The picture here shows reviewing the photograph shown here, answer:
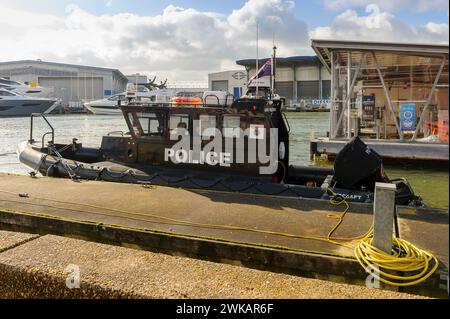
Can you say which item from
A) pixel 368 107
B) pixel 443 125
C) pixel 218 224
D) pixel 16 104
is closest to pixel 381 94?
pixel 368 107

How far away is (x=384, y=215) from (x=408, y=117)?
12.5 metres

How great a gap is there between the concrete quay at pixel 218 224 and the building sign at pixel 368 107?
13.0 m

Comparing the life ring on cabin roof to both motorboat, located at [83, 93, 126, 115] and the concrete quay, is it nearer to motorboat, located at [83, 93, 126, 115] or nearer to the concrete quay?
the concrete quay

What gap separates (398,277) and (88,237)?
3482mm

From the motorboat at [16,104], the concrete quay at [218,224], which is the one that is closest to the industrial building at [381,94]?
the concrete quay at [218,224]

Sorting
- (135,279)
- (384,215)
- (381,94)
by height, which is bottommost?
(135,279)

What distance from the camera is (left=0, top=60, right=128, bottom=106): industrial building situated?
266 feet

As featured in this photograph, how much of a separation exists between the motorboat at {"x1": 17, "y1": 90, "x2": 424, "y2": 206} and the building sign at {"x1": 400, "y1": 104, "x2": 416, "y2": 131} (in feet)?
25.2

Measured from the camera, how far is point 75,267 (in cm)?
265

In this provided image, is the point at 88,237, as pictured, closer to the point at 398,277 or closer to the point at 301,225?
the point at 301,225

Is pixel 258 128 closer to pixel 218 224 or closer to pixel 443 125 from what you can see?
pixel 218 224

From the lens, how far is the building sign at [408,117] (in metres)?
14.3

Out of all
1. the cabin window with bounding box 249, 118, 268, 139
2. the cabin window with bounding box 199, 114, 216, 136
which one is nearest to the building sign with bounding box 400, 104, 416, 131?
the cabin window with bounding box 249, 118, 268, 139

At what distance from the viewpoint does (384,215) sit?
3.37 metres
